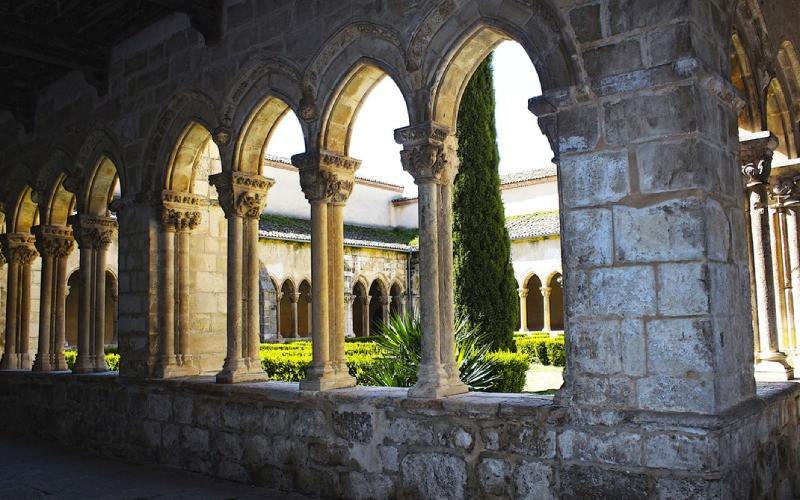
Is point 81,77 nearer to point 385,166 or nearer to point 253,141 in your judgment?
point 253,141

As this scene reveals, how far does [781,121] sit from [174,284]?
504cm

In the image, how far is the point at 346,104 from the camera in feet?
16.8

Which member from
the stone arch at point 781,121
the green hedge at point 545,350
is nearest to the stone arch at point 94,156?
the stone arch at point 781,121

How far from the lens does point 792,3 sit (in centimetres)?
580

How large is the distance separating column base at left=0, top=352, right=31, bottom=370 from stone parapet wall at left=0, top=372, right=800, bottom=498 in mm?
2668

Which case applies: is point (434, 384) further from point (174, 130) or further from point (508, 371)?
point (508, 371)

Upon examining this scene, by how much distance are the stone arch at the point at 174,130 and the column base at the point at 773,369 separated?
4.31 metres

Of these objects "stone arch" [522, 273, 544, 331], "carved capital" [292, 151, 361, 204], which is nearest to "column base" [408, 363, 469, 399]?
"carved capital" [292, 151, 361, 204]

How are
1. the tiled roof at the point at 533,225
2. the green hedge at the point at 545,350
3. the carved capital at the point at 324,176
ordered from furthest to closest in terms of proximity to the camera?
the tiled roof at the point at 533,225 → the green hedge at the point at 545,350 → the carved capital at the point at 324,176

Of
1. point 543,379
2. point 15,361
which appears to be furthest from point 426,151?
point 543,379

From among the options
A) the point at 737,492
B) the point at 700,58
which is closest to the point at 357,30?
the point at 700,58

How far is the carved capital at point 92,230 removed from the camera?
7.30 metres

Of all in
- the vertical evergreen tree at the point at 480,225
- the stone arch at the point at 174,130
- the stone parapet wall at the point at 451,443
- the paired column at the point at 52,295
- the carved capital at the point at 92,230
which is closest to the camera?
the stone parapet wall at the point at 451,443

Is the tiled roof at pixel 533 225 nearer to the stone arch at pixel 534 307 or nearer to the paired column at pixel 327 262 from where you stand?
the stone arch at pixel 534 307
